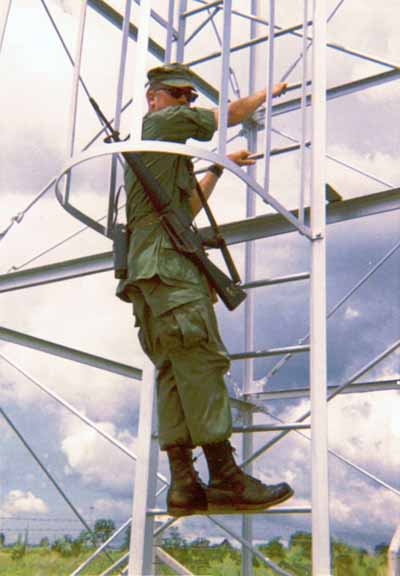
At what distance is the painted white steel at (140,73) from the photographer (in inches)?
143

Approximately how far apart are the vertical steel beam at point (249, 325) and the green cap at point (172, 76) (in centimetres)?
300

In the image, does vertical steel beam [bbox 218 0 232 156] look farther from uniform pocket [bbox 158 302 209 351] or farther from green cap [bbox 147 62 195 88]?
uniform pocket [bbox 158 302 209 351]

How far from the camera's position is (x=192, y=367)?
4.21m

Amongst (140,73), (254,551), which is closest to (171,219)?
(140,73)

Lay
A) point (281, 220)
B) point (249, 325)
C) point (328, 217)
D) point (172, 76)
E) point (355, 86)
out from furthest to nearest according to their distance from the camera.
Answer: point (249, 325) → point (355, 86) → point (328, 217) → point (281, 220) → point (172, 76)

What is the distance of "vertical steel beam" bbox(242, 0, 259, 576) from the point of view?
7.67 metres

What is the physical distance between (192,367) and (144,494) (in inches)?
54.1

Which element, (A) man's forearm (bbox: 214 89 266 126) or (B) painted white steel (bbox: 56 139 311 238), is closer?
(B) painted white steel (bbox: 56 139 311 238)

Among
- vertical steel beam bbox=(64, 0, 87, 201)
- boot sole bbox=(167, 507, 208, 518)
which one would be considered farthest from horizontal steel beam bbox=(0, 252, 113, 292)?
boot sole bbox=(167, 507, 208, 518)

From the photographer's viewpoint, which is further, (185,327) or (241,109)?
(241,109)

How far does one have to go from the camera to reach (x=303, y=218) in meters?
4.87

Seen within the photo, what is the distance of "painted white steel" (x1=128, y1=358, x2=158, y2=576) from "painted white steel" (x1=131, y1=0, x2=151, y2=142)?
215cm

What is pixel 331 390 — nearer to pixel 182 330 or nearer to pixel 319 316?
pixel 319 316

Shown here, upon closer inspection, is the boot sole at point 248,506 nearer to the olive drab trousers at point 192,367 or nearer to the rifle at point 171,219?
the olive drab trousers at point 192,367
